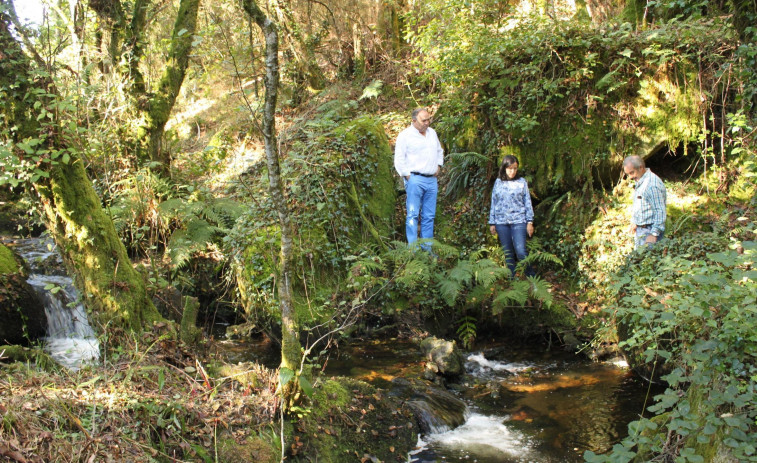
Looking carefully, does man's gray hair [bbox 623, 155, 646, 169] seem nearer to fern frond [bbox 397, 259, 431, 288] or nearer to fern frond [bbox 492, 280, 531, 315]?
fern frond [bbox 492, 280, 531, 315]

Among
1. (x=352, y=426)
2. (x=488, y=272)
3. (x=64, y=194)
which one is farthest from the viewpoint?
(x=488, y=272)

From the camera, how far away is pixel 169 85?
10203 mm

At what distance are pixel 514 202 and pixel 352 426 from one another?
4.63m

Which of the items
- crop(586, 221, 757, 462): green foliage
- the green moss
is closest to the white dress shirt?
crop(586, 221, 757, 462): green foliage

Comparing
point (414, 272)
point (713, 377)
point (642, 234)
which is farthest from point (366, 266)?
point (713, 377)

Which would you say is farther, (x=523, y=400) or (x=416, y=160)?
(x=416, y=160)

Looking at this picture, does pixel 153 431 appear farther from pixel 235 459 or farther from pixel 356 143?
pixel 356 143

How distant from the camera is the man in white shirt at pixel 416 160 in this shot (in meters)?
7.64

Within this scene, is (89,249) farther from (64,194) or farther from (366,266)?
(366,266)

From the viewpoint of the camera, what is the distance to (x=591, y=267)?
309 inches

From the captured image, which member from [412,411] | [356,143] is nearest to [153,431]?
[412,411]

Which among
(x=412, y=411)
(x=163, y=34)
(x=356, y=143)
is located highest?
(x=163, y=34)

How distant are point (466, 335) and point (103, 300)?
4679 mm

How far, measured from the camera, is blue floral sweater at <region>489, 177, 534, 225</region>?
7863mm
